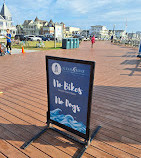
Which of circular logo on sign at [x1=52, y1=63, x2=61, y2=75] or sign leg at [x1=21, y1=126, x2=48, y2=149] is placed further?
sign leg at [x1=21, y1=126, x2=48, y2=149]

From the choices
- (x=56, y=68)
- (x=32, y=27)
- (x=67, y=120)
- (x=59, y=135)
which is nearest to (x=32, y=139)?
(x=59, y=135)

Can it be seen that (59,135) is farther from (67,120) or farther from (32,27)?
(32,27)

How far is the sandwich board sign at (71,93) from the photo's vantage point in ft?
6.56

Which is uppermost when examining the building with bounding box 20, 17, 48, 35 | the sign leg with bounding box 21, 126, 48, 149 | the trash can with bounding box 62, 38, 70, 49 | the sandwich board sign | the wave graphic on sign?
the building with bounding box 20, 17, 48, 35

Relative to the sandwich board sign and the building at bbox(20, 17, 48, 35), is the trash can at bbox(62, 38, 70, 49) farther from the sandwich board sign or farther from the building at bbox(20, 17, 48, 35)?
the building at bbox(20, 17, 48, 35)

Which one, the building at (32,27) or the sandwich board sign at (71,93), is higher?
the building at (32,27)

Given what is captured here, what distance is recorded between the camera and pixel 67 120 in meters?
2.46

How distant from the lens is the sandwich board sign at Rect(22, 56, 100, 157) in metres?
2.00

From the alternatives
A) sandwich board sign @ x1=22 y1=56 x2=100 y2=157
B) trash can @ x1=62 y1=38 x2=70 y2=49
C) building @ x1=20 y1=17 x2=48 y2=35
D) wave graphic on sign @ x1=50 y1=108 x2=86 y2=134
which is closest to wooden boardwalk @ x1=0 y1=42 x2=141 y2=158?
sandwich board sign @ x1=22 y1=56 x2=100 y2=157

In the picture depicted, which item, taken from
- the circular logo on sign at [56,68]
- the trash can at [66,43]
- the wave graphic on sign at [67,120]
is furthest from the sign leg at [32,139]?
the trash can at [66,43]

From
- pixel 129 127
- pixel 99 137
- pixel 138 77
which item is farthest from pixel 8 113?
pixel 138 77

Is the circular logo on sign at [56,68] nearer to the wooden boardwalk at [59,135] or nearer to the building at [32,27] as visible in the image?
the wooden boardwalk at [59,135]

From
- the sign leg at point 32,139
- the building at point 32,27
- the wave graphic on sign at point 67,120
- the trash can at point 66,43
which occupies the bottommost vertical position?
the sign leg at point 32,139

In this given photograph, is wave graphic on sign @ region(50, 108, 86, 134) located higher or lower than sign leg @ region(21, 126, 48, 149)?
higher
